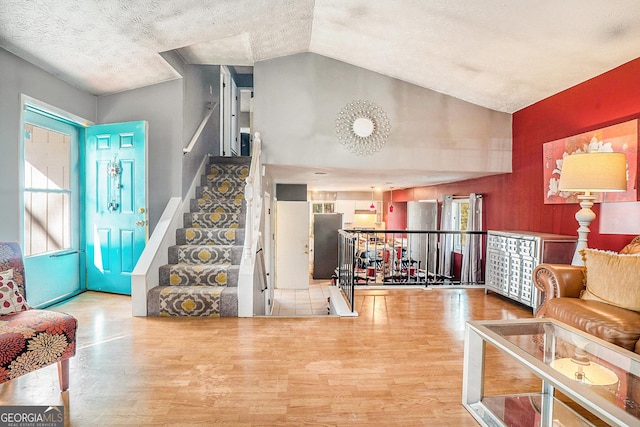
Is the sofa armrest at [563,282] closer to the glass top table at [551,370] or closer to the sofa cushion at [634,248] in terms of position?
the sofa cushion at [634,248]

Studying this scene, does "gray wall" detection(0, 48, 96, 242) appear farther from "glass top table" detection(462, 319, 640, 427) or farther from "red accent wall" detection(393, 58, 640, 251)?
"red accent wall" detection(393, 58, 640, 251)

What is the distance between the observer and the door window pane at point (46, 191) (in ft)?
11.4

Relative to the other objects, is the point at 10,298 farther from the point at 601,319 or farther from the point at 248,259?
the point at 601,319

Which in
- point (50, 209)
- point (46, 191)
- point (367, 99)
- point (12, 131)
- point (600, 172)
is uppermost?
point (367, 99)

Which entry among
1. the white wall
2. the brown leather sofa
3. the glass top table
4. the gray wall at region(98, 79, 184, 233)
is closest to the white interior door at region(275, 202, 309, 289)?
the white wall

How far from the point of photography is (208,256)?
12.7ft

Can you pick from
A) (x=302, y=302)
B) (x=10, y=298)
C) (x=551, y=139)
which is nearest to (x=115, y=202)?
(x=10, y=298)

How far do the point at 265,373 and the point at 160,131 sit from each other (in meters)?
3.22

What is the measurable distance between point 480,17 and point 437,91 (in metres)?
1.63

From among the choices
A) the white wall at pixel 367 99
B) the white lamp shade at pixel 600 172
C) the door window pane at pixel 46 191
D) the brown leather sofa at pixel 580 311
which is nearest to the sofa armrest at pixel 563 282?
the brown leather sofa at pixel 580 311

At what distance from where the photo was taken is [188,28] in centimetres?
318

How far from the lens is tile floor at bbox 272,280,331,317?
592cm

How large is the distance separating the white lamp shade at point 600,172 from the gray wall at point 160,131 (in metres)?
4.12

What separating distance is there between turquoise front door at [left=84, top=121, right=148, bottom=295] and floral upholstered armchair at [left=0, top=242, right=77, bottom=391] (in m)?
1.75
